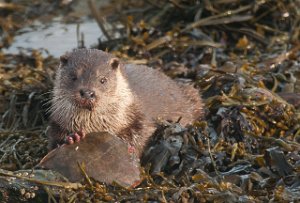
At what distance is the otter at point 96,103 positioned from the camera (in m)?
4.19

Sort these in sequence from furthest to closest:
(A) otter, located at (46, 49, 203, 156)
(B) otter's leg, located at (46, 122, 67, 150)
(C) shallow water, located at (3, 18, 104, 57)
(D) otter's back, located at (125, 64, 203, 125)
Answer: (C) shallow water, located at (3, 18, 104, 57), (D) otter's back, located at (125, 64, 203, 125), (B) otter's leg, located at (46, 122, 67, 150), (A) otter, located at (46, 49, 203, 156)

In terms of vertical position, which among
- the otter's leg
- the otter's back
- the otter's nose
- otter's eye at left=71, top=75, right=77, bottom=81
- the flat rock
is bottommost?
the flat rock

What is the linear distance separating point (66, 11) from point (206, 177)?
3.58 meters

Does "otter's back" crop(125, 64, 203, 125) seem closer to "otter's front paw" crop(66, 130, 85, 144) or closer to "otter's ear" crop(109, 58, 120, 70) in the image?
"otter's ear" crop(109, 58, 120, 70)

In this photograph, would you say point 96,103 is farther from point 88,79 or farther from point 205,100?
point 205,100

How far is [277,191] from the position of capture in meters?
3.94

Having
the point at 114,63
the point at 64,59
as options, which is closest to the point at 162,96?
the point at 114,63

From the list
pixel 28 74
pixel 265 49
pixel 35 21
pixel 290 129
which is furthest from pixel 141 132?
pixel 35 21

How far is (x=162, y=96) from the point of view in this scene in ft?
15.9

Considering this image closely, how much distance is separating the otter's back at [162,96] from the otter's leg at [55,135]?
0.51 m

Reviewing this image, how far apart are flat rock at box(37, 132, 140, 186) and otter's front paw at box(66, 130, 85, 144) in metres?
0.02

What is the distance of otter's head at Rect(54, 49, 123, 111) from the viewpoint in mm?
4113

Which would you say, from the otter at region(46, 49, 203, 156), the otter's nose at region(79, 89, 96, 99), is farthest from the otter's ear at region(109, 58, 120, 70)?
the otter's nose at region(79, 89, 96, 99)

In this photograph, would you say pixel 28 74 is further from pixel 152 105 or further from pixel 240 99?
pixel 240 99
